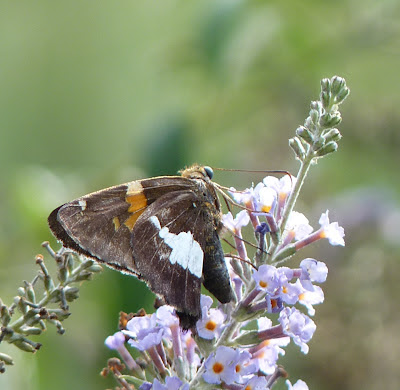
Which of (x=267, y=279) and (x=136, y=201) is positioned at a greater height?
(x=136, y=201)

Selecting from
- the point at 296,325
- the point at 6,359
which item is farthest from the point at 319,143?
the point at 6,359

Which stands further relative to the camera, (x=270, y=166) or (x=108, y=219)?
(x=270, y=166)

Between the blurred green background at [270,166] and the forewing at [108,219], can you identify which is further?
the blurred green background at [270,166]

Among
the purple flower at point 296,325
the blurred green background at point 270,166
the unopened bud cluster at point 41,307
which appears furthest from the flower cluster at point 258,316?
the blurred green background at point 270,166

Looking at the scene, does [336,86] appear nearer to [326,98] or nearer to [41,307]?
[326,98]

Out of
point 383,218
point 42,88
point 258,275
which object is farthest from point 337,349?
point 42,88

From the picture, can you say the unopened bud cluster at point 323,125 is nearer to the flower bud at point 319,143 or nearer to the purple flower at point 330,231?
the flower bud at point 319,143

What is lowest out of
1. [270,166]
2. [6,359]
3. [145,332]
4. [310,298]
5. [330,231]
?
[6,359]

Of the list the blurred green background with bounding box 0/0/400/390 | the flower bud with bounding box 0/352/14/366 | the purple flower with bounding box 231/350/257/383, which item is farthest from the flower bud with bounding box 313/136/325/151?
the blurred green background with bounding box 0/0/400/390
